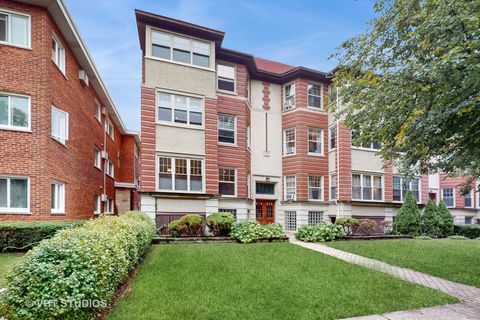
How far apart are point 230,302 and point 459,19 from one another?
22.0 feet

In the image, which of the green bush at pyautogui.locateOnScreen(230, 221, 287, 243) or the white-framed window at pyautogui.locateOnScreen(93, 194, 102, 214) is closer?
the green bush at pyautogui.locateOnScreen(230, 221, 287, 243)

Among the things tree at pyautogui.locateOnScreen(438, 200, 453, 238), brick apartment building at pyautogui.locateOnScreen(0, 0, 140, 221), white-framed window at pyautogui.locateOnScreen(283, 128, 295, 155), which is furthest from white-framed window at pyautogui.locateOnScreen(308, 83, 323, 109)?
brick apartment building at pyautogui.locateOnScreen(0, 0, 140, 221)

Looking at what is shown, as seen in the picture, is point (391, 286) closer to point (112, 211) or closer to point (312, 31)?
point (312, 31)

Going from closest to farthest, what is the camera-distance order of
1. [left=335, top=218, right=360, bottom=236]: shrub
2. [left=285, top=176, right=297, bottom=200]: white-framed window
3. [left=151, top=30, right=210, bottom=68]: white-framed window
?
[left=151, top=30, right=210, bottom=68]: white-framed window, [left=335, top=218, right=360, bottom=236]: shrub, [left=285, top=176, right=297, bottom=200]: white-framed window

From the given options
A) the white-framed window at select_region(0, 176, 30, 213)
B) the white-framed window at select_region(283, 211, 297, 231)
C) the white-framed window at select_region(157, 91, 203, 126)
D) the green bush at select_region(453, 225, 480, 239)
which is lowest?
the green bush at select_region(453, 225, 480, 239)

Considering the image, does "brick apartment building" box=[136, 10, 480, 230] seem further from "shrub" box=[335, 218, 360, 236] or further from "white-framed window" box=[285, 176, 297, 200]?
"shrub" box=[335, 218, 360, 236]

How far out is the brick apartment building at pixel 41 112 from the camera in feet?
33.0

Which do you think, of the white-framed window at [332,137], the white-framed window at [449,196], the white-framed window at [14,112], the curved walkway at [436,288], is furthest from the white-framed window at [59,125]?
the white-framed window at [449,196]

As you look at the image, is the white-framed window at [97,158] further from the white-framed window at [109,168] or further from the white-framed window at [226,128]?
the white-framed window at [226,128]

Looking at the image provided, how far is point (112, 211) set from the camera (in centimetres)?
2367

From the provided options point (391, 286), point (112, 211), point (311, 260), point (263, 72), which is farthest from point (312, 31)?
point (112, 211)

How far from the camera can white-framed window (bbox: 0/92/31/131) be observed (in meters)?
10.1

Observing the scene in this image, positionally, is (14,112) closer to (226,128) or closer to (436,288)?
(226,128)

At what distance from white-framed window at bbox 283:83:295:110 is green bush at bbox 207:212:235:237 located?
29.4ft
